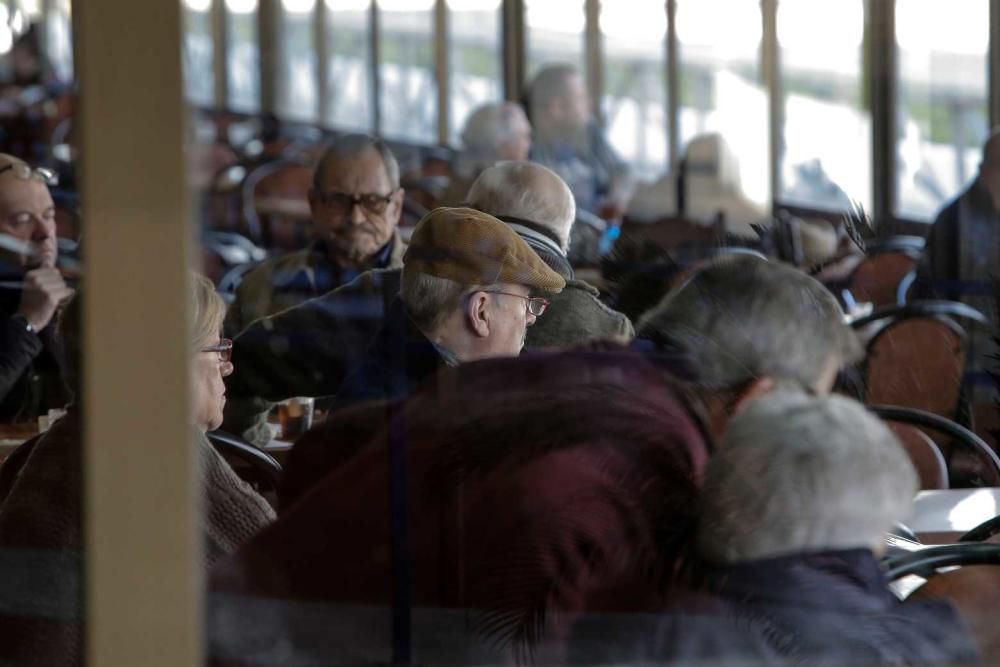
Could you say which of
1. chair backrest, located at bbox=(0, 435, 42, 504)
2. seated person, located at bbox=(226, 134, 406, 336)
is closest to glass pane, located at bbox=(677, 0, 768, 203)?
seated person, located at bbox=(226, 134, 406, 336)

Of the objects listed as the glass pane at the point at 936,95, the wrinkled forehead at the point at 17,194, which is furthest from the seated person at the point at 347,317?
the glass pane at the point at 936,95

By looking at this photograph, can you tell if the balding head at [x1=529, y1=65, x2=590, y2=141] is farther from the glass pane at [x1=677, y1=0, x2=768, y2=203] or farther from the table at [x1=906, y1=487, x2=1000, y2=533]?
the table at [x1=906, y1=487, x2=1000, y2=533]

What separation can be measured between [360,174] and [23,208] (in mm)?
829

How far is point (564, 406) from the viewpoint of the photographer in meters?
1.44

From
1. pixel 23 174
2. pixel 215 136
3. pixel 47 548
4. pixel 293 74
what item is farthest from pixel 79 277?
pixel 293 74

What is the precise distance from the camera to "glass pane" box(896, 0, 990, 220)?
625cm

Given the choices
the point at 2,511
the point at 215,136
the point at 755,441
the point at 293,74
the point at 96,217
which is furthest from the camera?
the point at 293,74

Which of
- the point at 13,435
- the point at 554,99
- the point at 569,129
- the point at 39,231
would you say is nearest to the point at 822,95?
the point at 569,129

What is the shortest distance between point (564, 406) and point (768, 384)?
0.61ft

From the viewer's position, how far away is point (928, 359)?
11.6 ft

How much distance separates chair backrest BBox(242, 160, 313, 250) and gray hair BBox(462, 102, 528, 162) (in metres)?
0.65

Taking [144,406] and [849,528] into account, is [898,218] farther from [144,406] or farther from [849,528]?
[144,406]

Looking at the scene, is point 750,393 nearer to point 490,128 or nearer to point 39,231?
point 39,231

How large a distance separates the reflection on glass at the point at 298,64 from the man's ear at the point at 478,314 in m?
11.5
